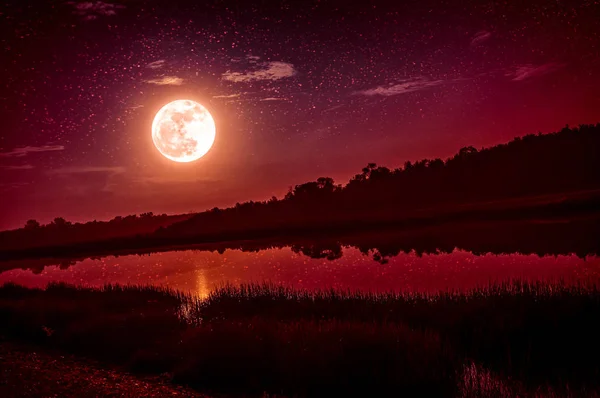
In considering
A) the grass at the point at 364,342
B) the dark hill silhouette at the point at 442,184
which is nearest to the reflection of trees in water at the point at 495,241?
the grass at the point at 364,342

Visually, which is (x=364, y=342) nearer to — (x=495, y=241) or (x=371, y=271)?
(x=371, y=271)

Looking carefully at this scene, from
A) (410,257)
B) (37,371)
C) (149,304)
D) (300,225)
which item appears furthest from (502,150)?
(37,371)

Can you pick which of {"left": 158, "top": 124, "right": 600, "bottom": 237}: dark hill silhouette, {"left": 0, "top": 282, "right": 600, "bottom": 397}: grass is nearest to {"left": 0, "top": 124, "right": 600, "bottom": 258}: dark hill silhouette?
{"left": 158, "top": 124, "right": 600, "bottom": 237}: dark hill silhouette

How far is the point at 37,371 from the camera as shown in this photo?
10.6 meters

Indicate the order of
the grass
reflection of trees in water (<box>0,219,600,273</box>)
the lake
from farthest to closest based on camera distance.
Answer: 1. reflection of trees in water (<box>0,219,600,273</box>)
2. the lake
3. the grass

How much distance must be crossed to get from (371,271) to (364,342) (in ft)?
49.3

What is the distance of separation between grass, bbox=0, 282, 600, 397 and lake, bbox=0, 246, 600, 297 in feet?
8.99

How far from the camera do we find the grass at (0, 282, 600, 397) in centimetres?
969

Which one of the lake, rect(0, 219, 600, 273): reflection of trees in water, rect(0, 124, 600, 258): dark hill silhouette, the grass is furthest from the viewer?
rect(0, 124, 600, 258): dark hill silhouette

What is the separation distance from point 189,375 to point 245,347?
60.7 inches

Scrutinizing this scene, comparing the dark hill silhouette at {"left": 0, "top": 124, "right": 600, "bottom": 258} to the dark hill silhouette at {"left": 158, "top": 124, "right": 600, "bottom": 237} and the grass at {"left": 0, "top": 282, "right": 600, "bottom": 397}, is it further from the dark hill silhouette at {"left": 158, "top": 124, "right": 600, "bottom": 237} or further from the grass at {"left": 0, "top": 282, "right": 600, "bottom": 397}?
the grass at {"left": 0, "top": 282, "right": 600, "bottom": 397}

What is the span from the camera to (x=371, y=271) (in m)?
25.5

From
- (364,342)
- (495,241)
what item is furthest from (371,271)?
(364,342)

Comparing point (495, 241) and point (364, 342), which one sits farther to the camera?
point (495, 241)
